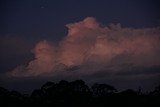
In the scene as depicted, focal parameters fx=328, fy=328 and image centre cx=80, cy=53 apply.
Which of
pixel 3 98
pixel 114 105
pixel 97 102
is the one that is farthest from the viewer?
pixel 3 98

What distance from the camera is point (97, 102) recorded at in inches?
1946

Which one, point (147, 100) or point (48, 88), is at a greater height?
point (48, 88)

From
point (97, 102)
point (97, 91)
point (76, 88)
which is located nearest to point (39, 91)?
point (76, 88)

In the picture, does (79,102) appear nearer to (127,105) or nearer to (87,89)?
(127,105)

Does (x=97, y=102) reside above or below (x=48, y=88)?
below

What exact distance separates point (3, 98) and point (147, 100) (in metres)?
22.9

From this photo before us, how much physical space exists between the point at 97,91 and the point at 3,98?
68.6 ft

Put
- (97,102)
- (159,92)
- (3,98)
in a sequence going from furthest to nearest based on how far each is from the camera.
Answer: (159,92) < (3,98) < (97,102)

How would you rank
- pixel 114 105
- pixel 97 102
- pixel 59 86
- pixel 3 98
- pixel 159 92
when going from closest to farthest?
pixel 114 105 < pixel 97 102 < pixel 3 98 < pixel 59 86 < pixel 159 92

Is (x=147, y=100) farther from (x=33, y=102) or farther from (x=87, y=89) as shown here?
(x=33, y=102)

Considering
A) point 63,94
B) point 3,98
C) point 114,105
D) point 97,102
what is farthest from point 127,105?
point 3,98

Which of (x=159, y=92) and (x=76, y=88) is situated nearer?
(x=76, y=88)

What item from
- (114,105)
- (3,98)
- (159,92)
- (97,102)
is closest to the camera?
(114,105)

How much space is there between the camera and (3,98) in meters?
52.8
